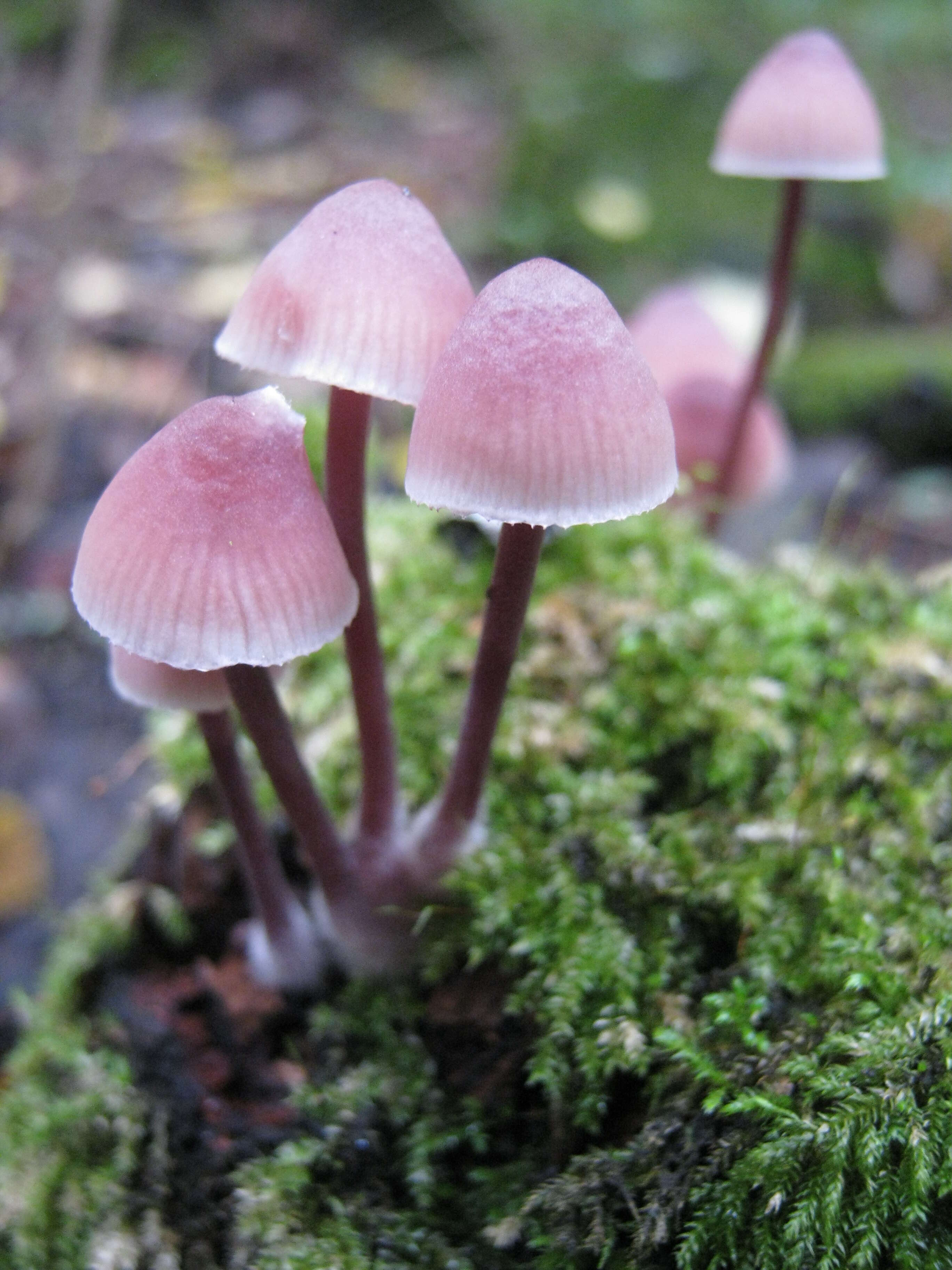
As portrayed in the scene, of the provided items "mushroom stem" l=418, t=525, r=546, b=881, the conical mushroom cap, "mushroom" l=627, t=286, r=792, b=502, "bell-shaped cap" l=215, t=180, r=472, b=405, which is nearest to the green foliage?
"mushroom stem" l=418, t=525, r=546, b=881

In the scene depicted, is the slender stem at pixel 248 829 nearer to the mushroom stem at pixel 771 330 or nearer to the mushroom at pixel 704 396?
the mushroom stem at pixel 771 330

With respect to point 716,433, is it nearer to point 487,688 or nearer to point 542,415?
point 487,688

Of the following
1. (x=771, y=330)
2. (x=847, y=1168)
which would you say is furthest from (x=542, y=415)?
(x=771, y=330)

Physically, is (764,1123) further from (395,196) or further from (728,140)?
(728,140)

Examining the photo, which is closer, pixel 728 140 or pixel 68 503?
pixel 728 140

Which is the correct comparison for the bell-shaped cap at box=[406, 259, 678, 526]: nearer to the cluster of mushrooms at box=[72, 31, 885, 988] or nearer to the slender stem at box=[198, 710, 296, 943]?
the cluster of mushrooms at box=[72, 31, 885, 988]

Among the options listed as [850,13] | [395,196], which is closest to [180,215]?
[850,13]

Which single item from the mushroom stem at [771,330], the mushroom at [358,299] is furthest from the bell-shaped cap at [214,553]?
the mushroom stem at [771,330]
